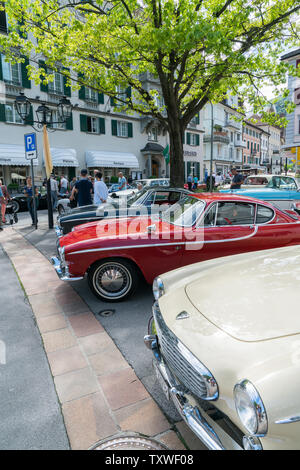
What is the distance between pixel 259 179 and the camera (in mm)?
12172

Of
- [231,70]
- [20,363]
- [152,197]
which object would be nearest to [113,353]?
[20,363]

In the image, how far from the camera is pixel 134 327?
11.5 feet

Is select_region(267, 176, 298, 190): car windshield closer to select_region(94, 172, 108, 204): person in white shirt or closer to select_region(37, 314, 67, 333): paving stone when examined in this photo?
select_region(94, 172, 108, 204): person in white shirt

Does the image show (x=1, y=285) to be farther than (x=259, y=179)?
No

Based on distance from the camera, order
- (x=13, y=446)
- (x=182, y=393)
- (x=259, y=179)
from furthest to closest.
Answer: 1. (x=259, y=179)
2. (x=13, y=446)
3. (x=182, y=393)

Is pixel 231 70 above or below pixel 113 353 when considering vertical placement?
above

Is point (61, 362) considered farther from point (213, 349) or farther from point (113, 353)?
point (213, 349)

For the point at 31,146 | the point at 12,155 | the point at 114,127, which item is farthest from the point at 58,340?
the point at 114,127

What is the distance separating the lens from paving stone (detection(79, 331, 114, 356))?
3039 mm

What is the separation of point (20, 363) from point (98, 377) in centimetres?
82

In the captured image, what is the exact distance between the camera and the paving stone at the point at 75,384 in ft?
7.93

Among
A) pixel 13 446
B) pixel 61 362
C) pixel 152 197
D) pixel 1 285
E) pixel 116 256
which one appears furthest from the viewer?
pixel 152 197

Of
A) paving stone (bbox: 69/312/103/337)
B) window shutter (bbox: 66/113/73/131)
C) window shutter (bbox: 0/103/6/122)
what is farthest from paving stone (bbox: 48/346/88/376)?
window shutter (bbox: 66/113/73/131)

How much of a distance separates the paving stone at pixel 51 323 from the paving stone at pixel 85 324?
0.38ft
